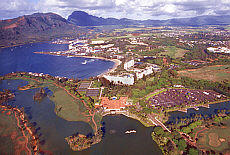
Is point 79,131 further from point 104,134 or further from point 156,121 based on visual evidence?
point 156,121

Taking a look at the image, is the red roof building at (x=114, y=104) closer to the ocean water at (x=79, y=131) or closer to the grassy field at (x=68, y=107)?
the ocean water at (x=79, y=131)

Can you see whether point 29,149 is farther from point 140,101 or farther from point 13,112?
point 140,101

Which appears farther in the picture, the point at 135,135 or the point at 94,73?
Result: the point at 94,73

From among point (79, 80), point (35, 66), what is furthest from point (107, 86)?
point (35, 66)

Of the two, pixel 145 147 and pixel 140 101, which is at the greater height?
pixel 140 101

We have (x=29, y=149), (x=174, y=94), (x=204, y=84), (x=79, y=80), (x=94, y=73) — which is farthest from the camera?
Result: (x=94, y=73)

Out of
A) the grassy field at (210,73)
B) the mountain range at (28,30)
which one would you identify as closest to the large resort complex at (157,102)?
the grassy field at (210,73)

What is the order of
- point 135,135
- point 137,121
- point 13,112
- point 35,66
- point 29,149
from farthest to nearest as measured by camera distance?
point 35,66, point 13,112, point 137,121, point 135,135, point 29,149
